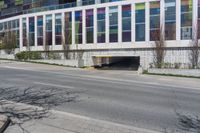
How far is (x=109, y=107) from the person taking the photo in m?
11.4

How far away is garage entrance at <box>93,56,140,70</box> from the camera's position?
41344 millimetres

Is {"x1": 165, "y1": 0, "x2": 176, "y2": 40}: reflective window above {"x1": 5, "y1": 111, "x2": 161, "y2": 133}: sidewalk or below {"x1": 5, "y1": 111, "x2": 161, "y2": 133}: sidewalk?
above

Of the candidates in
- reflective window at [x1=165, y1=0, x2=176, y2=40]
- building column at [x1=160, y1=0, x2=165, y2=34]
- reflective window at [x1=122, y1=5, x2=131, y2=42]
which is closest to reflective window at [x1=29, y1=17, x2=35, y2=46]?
reflective window at [x1=122, y1=5, x2=131, y2=42]

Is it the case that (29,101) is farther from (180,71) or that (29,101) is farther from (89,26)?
(89,26)

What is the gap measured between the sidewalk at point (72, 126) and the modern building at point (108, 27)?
25.0m

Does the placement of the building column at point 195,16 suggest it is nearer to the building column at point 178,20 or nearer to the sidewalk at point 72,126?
the building column at point 178,20

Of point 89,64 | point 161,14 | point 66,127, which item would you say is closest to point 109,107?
point 66,127

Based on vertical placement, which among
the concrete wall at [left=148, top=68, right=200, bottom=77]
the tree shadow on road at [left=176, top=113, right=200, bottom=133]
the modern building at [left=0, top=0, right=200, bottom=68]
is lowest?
the tree shadow on road at [left=176, top=113, right=200, bottom=133]

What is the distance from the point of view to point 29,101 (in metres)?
12.1

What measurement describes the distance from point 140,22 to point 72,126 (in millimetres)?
29677

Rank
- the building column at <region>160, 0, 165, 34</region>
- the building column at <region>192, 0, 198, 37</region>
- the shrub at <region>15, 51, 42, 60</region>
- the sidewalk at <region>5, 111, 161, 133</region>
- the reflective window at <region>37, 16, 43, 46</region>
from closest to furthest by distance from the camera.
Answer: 1. the sidewalk at <region>5, 111, 161, 133</region>
2. the building column at <region>192, 0, 198, 37</region>
3. the building column at <region>160, 0, 165, 34</region>
4. the shrub at <region>15, 51, 42, 60</region>
5. the reflective window at <region>37, 16, 43, 46</region>

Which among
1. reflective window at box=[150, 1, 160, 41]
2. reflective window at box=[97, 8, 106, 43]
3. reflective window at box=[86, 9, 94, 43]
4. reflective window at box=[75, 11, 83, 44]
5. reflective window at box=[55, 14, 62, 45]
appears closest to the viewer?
reflective window at box=[150, 1, 160, 41]

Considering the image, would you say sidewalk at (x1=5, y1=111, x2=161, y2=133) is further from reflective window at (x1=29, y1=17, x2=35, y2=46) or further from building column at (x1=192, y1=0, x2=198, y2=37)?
reflective window at (x1=29, y1=17, x2=35, y2=46)

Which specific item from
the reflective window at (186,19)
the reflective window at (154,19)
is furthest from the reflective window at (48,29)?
the reflective window at (186,19)
